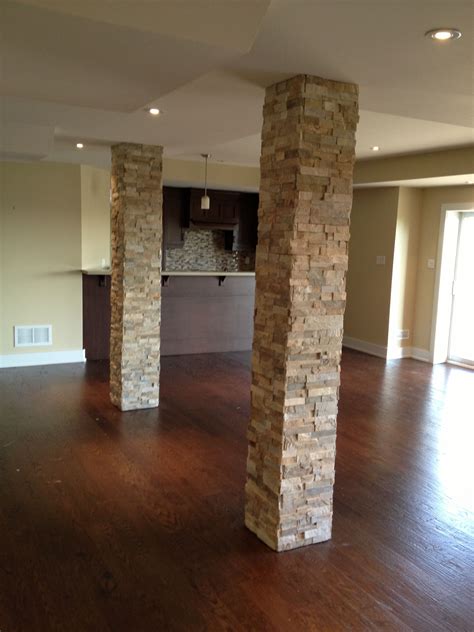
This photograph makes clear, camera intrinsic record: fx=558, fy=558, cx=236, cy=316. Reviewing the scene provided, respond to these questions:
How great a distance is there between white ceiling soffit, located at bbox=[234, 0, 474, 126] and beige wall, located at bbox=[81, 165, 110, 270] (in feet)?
14.4

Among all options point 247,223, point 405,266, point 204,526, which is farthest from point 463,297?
point 204,526

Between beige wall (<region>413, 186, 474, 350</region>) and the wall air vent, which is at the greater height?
beige wall (<region>413, 186, 474, 350</region>)

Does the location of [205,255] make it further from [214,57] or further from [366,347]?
[214,57]

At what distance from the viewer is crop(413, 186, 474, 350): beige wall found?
7297 millimetres

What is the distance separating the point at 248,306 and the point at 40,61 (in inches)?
225

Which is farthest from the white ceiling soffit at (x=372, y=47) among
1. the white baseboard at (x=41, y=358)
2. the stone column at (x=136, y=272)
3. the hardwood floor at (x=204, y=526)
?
the white baseboard at (x=41, y=358)

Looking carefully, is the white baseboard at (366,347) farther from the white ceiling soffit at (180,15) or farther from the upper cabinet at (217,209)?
the white ceiling soffit at (180,15)

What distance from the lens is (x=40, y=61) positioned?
236 cm

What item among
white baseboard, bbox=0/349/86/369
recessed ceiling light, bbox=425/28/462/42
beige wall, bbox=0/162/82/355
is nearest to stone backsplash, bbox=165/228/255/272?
beige wall, bbox=0/162/82/355

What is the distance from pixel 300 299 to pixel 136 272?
2464mm

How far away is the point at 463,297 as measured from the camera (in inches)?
290

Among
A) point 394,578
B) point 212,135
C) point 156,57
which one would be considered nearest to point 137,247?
Result: point 212,135

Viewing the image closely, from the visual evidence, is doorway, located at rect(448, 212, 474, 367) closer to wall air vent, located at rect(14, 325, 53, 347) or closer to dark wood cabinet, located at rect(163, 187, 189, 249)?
dark wood cabinet, located at rect(163, 187, 189, 249)

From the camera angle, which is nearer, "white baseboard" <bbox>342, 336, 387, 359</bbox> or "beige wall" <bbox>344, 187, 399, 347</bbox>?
"beige wall" <bbox>344, 187, 399, 347</bbox>
